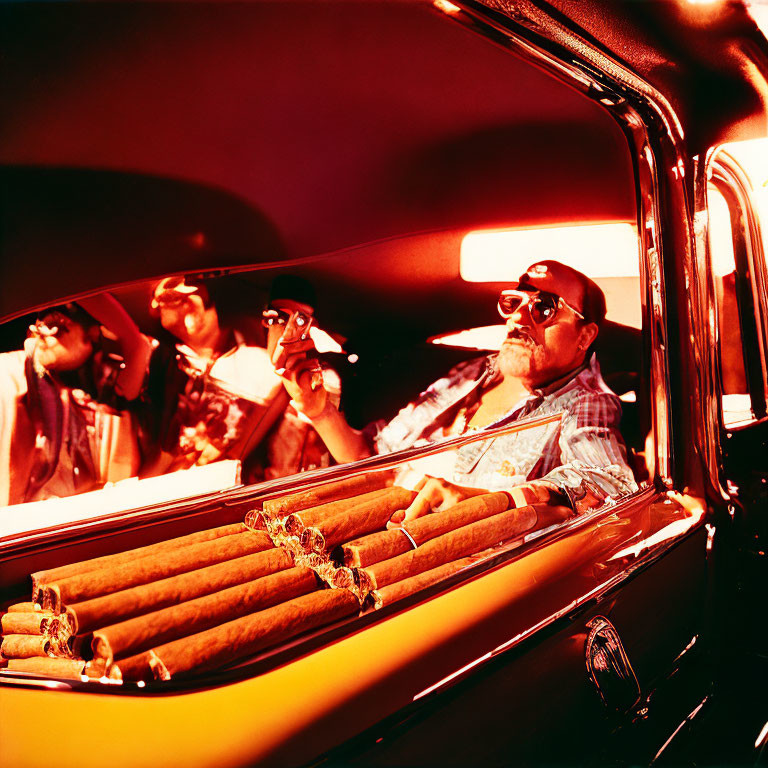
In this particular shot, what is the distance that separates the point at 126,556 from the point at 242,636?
24 cm

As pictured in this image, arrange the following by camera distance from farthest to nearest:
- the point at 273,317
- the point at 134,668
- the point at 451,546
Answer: the point at 273,317 < the point at 451,546 < the point at 134,668

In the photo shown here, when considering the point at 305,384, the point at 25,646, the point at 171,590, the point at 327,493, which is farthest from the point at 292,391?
the point at 25,646

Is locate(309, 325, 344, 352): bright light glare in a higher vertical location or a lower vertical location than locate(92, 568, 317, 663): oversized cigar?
higher

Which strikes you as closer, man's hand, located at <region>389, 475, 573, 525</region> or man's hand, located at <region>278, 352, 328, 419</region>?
man's hand, located at <region>389, 475, 573, 525</region>

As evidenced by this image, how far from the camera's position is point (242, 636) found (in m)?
0.78

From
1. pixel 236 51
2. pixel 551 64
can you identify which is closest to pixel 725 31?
pixel 551 64

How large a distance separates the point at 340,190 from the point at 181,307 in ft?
1.75

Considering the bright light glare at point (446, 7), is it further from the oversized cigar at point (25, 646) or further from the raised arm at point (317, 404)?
the oversized cigar at point (25, 646)

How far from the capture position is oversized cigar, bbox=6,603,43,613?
783mm

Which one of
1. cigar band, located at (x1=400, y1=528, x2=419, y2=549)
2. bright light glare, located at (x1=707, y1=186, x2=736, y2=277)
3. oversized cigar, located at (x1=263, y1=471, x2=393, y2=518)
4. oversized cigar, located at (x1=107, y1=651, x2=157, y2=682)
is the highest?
bright light glare, located at (x1=707, y1=186, x2=736, y2=277)

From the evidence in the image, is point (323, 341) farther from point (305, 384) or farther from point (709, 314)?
point (709, 314)

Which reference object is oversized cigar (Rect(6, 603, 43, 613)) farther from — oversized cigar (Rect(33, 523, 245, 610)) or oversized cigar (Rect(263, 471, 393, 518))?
oversized cigar (Rect(263, 471, 393, 518))

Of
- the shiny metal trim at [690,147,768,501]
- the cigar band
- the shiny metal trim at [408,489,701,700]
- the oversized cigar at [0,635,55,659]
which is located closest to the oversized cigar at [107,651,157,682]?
the oversized cigar at [0,635,55,659]

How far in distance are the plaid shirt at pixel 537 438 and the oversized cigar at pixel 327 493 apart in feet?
0.59
